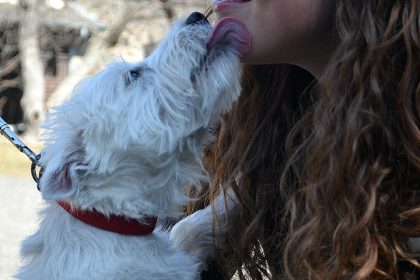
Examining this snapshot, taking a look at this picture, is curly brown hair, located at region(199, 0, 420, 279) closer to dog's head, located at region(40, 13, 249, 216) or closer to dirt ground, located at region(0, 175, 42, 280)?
dog's head, located at region(40, 13, 249, 216)

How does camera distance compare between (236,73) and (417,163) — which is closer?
(417,163)

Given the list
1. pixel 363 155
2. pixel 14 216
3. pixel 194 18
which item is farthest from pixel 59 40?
pixel 363 155

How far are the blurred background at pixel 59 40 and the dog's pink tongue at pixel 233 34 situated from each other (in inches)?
410

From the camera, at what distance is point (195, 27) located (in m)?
2.38

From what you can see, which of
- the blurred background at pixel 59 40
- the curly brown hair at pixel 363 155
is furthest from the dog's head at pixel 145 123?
the blurred background at pixel 59 40

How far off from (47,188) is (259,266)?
88 centimetres

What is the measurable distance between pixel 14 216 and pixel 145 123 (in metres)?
4.81

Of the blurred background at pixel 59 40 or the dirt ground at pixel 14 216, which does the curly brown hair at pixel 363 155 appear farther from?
the blurred background at pixel 59 40

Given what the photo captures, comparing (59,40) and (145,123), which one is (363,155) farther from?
(59,40)

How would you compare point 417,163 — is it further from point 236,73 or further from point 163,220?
point 163,220

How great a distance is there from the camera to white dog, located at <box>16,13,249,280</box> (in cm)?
221

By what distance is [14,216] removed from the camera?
669cm

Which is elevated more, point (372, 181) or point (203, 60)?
point (203, 60)

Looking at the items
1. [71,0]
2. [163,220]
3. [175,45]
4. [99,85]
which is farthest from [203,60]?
[71,0]
